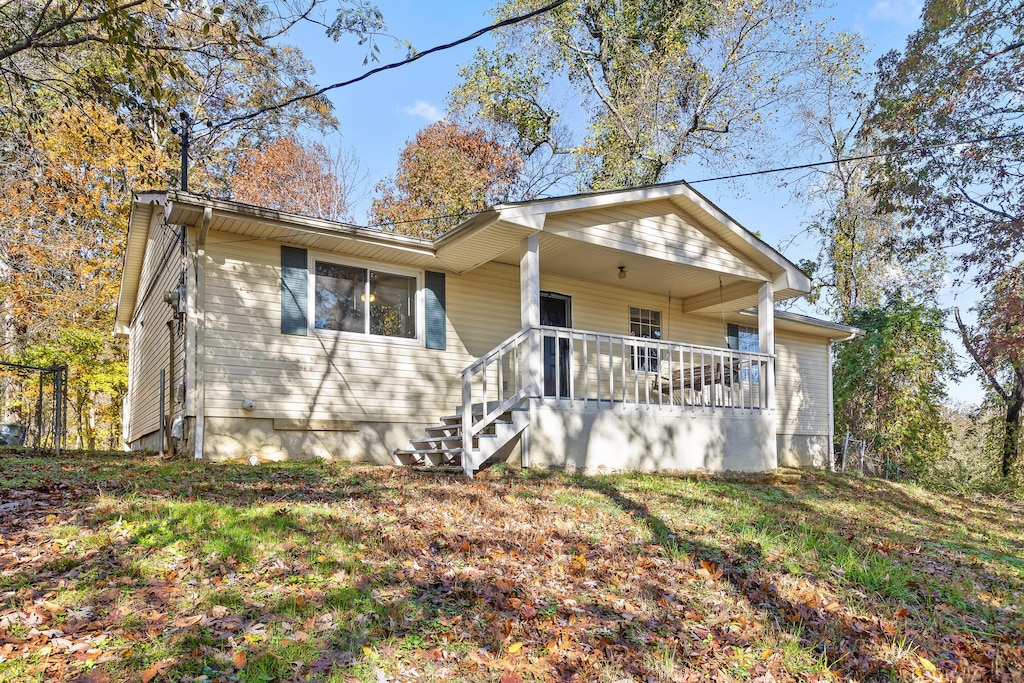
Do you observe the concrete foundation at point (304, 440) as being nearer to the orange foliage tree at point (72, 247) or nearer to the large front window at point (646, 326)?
the large front window at point (646, 326)

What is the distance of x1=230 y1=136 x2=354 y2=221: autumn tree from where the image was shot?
22.1 m

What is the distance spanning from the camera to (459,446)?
29.8ft

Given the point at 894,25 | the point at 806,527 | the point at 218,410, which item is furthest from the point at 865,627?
the point at 894,25

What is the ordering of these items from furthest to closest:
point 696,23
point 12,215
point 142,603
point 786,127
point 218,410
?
point 786,127 < point 696,23 < point 12,215 < point 218,410 < point 142,603

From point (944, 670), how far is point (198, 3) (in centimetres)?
895

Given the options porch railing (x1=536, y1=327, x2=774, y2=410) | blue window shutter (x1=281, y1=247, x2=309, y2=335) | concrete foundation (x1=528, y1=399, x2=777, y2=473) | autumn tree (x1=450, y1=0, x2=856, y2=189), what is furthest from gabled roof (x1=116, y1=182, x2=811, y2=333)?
autumn tree (x1=450, y1=0, x2=856, y2=189)

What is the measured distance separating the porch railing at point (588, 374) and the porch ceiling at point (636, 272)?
3.82 feet

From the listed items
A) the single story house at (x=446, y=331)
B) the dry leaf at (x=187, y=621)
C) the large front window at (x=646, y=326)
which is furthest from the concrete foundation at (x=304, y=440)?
the dry leaf at (x=187, y=621)

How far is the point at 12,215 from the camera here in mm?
16188

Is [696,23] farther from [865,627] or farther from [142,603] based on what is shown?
[142,603]

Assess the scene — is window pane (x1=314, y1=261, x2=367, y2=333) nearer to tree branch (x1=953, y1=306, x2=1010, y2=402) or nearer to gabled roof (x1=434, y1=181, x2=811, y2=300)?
gabled roof (x1=434, y1=181, x2=811, y2=300)

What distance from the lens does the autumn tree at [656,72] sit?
65.6 ft

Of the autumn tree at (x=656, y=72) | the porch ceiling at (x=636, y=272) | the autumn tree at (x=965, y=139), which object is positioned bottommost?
the porch ceiling at (x=636, y=272)

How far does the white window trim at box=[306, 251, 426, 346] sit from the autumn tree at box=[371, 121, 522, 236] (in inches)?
478
